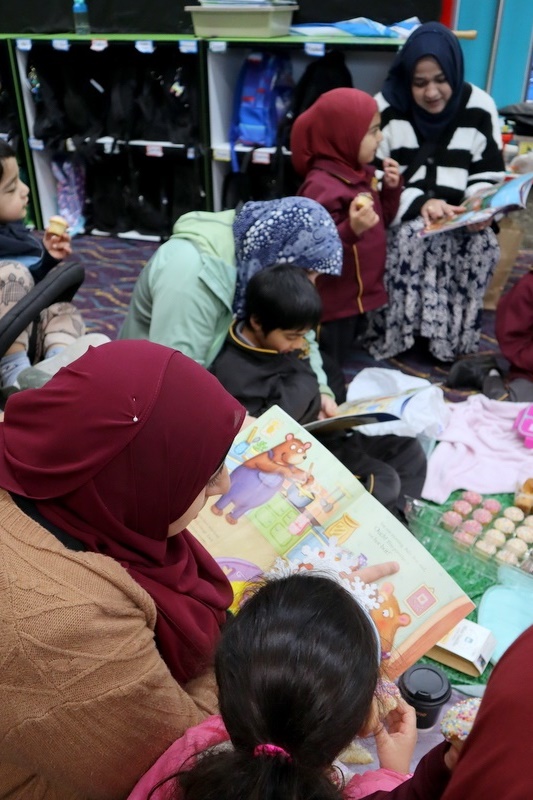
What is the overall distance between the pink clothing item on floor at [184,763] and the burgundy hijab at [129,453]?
0.39 ft

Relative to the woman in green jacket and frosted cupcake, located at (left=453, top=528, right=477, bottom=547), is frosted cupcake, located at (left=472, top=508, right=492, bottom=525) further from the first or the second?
the woman in green jacket

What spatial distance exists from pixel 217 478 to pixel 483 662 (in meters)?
0.80

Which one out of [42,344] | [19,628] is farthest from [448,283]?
[19,628]

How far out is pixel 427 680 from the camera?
4.30ft

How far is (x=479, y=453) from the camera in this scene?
2.23 meters

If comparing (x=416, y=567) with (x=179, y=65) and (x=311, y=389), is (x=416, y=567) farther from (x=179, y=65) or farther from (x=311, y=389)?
(x=179, y=65)

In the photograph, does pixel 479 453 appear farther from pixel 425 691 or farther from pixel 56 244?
pixel 56 244

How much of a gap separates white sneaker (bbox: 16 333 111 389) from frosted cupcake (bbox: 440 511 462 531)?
3.42 feet

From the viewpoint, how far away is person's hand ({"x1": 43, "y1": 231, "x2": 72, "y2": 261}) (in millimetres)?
2064

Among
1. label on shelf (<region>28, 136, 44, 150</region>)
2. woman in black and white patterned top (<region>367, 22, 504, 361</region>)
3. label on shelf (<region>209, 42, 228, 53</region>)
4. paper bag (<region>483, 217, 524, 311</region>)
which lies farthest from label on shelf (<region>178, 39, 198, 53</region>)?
paper bag (<region>483, 217, 524, 311</region>)

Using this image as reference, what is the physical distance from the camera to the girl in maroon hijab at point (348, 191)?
2602mm

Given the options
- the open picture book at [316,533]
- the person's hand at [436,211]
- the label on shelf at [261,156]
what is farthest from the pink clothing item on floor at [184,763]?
the label on shelf at [261,156]

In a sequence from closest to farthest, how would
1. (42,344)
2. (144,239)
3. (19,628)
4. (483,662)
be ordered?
(19,628), (483,662), (42,344), (144,239)

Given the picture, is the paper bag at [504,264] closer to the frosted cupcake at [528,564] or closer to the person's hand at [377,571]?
the frosted cupcake at [528,564]
